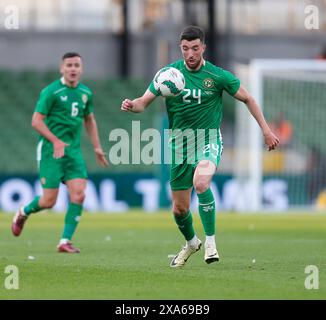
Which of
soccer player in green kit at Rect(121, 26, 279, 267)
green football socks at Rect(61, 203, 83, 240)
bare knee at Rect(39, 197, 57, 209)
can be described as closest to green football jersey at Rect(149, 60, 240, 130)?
soccer player in green kit at Rect(121, 26, 279, 267)

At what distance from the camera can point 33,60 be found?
1255 inches

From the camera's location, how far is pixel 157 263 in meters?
11.4

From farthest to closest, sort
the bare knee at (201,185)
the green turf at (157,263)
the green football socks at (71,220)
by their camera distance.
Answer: the green football socks at (71,220) → the bare knee at (201,185) → the green turf at (157,263)

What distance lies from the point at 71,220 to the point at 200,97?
3252 millimetres

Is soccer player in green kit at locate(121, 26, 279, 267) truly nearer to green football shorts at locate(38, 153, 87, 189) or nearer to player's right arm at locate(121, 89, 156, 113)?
player's right arm at locate(121, 89, 156, 113)

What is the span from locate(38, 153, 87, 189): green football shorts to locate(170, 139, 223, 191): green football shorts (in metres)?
2.90

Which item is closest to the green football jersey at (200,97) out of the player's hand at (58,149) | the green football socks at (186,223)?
the green football socks at (186,223)

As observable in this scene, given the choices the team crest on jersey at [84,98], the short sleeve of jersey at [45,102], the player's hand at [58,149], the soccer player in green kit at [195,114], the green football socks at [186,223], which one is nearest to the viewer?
the soccer player in green kit at [195,114]

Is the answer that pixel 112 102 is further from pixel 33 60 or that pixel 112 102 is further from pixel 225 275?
pixel 225 275

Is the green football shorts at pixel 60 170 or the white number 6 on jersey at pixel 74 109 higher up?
the white number 6 on jersey at pixel 74 109

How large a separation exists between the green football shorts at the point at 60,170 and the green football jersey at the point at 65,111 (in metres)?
0.13

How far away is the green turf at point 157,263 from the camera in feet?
29.2

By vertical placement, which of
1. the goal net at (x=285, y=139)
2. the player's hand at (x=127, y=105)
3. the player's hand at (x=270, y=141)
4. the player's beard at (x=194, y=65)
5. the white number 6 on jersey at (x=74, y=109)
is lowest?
the goal net at (x=285, y=139)

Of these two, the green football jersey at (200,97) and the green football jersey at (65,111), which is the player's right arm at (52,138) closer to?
the green football jersey at (65,111)
